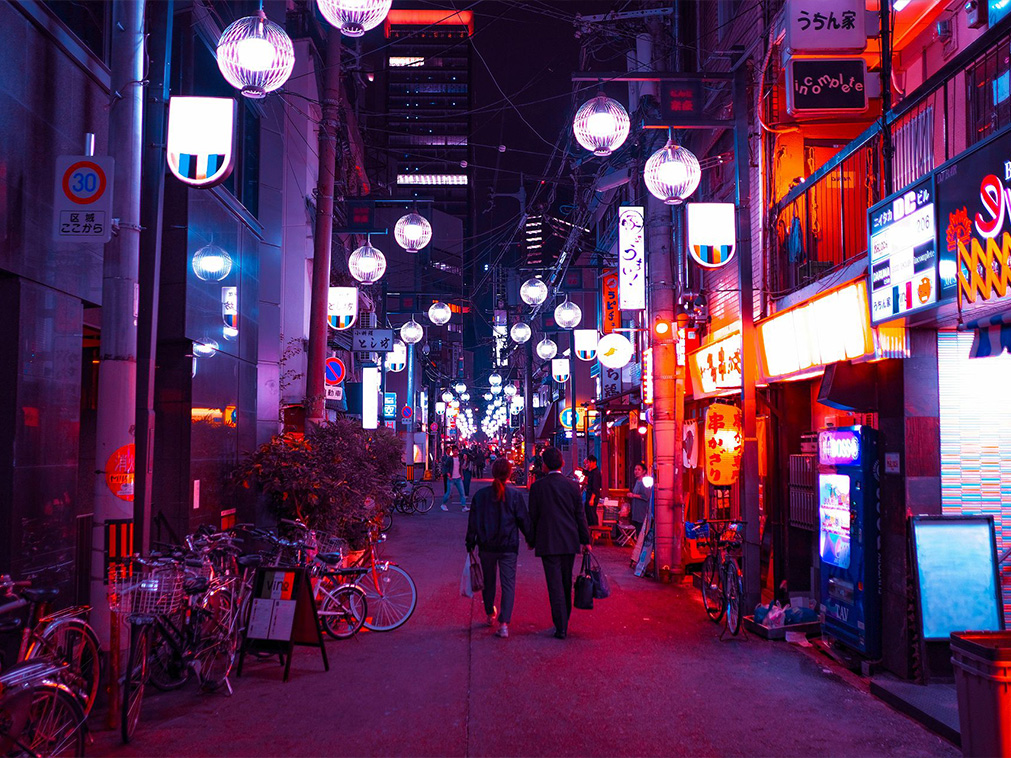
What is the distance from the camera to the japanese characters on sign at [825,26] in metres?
10.5

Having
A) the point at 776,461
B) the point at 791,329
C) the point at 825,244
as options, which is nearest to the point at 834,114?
the point at 825,244

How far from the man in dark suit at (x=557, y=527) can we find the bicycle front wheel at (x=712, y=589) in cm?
195

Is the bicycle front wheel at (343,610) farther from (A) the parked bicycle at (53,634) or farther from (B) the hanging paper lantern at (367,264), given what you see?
(B) the hanging paper lantern at (367,264)

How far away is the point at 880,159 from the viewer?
966 centimetres

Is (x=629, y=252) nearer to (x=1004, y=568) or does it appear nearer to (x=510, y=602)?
(x=510, y=602)

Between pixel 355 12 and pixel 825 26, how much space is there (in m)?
5.86

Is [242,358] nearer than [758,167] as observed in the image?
No

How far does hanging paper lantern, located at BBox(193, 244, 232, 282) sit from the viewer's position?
1236cm

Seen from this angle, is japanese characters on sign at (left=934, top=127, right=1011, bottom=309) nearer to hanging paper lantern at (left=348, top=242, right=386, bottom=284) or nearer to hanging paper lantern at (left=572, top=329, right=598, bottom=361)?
hanging paper lantern at (left=348, top=242, right=386, bottom=284)

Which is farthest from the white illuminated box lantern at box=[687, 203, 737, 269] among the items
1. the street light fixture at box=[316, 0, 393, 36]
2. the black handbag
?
the street light fixture at box=[316, 0, 393, 36]

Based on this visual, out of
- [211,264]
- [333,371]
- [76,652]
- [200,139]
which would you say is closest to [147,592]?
[76,652]

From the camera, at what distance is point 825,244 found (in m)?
11.7

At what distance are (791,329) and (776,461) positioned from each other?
2842 mm

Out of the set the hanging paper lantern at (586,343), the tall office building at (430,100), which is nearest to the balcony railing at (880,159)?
the hanging paper lantern at (586,343)
